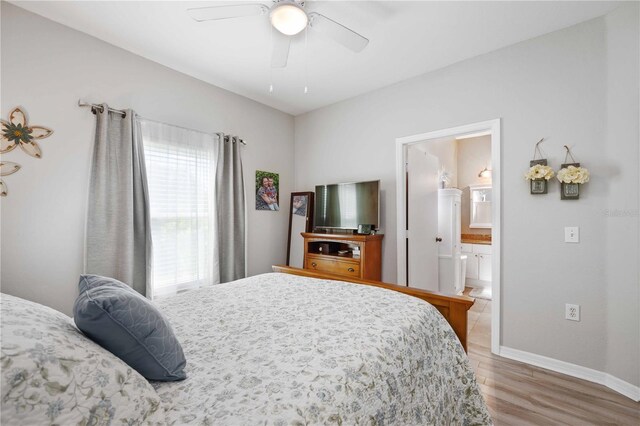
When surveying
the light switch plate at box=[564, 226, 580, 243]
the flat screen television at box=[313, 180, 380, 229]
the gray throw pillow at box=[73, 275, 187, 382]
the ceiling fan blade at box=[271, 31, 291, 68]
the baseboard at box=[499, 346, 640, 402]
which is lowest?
the baseboard at box=[499, 346, 640, 402]

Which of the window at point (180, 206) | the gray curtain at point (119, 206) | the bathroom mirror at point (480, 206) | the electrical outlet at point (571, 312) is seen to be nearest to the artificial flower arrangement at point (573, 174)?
the electrical outlet at point (571, 312)

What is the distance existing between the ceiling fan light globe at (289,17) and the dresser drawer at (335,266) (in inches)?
87.8

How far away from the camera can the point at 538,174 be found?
2.27m

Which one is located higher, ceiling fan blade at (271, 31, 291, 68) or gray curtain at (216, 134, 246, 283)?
ceiling fan blade at (271, 31, 291, 68)

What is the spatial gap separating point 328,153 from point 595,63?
2.64m

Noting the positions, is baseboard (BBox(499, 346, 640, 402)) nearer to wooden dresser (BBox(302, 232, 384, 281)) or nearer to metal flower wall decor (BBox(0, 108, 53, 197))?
wooden dresser (BBox(302, 232, 384, 281))

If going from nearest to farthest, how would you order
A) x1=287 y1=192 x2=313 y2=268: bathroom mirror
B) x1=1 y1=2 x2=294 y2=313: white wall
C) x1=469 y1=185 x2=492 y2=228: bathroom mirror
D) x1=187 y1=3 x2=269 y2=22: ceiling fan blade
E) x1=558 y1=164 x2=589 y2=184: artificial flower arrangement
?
x1=187 y1=3 x2=269 y2=22: ceiling fan blade, x1=1 y1=2 x2=294 y2=313: white wall, x1=558 y1=164 x2=589 y2=184: artificial flower arrangement, x1=287 y1=192 x2=313 y2=268: bathroom mirror, x1=469 y1=185 x2=492 y2=228: bathroom mirror

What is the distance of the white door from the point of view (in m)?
3.20

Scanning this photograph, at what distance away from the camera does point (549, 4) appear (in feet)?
6.66

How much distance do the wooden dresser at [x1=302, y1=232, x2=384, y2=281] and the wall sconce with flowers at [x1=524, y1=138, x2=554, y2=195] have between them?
1492mm

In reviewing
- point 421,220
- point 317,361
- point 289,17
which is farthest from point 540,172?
point 317,361

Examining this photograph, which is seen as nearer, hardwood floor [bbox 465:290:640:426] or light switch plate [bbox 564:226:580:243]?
hardwood floor [bbox 465:290:640:426]

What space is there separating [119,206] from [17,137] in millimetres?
763

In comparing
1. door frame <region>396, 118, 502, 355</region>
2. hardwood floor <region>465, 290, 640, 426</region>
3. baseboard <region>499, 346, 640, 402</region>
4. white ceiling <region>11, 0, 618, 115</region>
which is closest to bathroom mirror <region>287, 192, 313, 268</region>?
door frame <region>396, 118, 502, 355</region>
